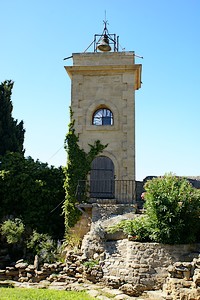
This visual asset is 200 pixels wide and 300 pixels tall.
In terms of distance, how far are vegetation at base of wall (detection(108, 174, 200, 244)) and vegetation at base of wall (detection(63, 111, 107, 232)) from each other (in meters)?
4.10

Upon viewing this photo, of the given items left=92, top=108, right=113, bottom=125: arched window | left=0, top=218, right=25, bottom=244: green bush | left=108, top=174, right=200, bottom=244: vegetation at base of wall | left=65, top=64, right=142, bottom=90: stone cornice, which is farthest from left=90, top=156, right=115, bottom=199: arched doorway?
left=65, top=64, right=142, bottom=90: stone cornice

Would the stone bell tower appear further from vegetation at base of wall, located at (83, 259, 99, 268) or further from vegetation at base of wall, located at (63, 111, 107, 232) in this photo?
vegetation at base of wall, located at (83, 259, 99, 268)

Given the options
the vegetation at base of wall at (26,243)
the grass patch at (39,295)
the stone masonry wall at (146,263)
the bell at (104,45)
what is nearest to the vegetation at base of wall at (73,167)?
the vegetation at base of wall at (26,243)

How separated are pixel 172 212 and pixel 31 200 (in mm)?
8203

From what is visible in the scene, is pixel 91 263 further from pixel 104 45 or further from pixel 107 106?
pixel 104 45

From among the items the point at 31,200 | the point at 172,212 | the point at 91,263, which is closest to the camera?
the point at 172,212

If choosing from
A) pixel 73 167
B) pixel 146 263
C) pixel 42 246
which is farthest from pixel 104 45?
pixel 146 263

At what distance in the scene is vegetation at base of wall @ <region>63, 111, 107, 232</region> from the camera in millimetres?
17297

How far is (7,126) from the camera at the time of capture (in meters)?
23.8

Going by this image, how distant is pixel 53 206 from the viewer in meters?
18.7

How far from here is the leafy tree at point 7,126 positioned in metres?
23.1

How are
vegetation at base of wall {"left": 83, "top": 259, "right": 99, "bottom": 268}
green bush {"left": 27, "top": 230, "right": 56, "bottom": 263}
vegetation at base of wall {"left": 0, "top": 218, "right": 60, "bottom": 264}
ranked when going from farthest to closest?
1. vegetation at base of wall {"left": 0, "top": 218, "right": 60, "bottom": 264}
2. green bush {"left": 27, "top": 230, "right": 56, "bottom": 263}
3. vegetation at base of wall {"left": 83, "top": 259, "right": 99, "bottom": 268}

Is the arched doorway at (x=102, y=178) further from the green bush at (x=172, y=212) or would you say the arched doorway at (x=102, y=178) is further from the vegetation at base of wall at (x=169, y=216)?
the green bush at (x=172, y=212)

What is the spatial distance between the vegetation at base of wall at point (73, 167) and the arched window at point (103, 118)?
3.85ft
